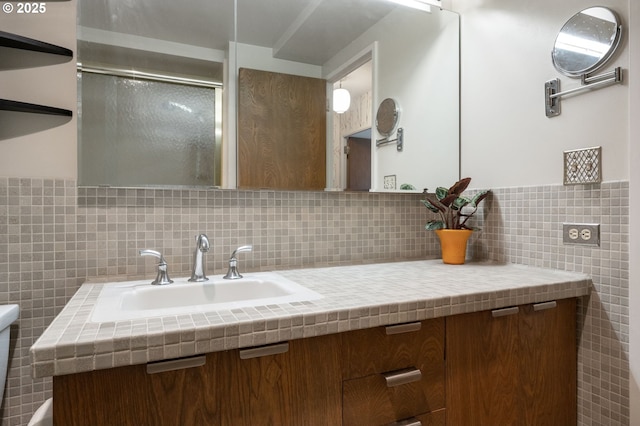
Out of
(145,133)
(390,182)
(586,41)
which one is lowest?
(390,182)

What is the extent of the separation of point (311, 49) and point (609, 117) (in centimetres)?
113

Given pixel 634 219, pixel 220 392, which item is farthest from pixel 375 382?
pixel 634 219

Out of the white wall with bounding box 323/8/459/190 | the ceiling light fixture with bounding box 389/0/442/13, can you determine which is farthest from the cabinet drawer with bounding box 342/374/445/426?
the ceiling light fixture with bounding box 389/0/442/13

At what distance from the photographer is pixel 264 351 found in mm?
790

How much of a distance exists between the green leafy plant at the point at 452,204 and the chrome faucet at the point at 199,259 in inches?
38.2

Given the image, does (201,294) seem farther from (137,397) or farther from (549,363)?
(549,363)

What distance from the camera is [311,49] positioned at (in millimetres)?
1512

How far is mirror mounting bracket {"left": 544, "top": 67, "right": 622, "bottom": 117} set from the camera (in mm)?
1166

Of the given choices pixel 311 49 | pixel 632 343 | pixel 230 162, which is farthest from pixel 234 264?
pixel 632 343

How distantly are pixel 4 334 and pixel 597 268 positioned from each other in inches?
75.0

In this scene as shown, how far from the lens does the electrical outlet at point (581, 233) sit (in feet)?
4.01

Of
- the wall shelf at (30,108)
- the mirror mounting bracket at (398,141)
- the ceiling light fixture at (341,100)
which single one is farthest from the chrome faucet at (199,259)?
the mirror mounting bracket at (398,141)

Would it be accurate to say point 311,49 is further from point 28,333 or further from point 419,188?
point 28,333

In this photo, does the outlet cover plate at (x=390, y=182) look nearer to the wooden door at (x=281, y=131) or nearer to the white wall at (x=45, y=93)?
the wooden door at (x=281, y=131)
